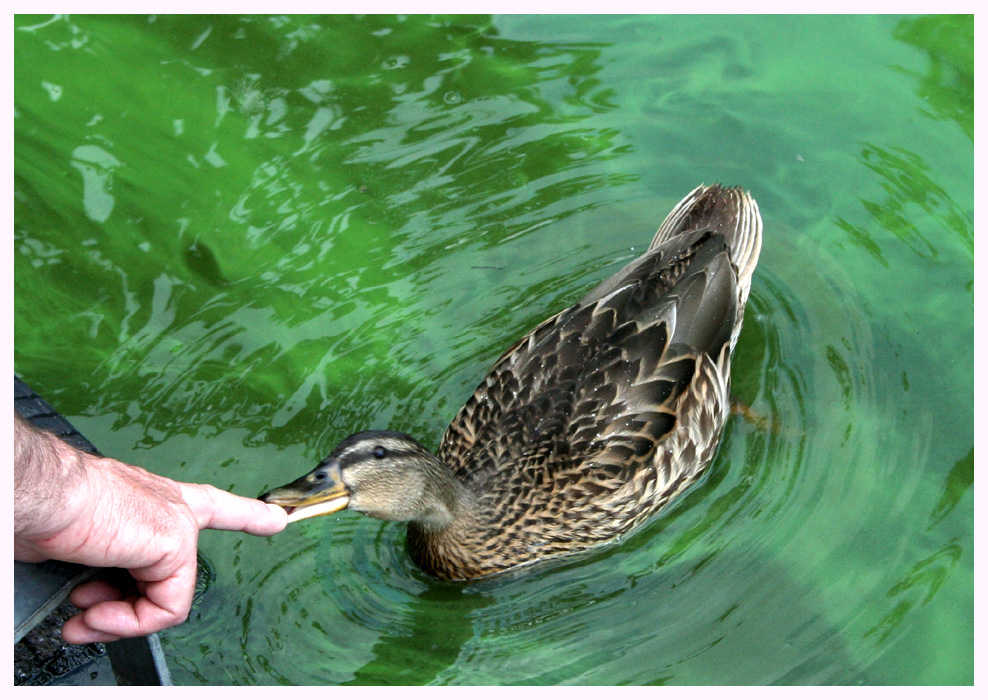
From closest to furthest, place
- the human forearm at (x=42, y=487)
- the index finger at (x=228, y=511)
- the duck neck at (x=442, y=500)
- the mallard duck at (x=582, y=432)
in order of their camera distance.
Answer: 1. the human forearm at (x=42, y=487)
2. the index finger at (x=228, y=511)
3. the duck neck at (x=442, y=500)
4. the mallard duck at (x=582, y=432)

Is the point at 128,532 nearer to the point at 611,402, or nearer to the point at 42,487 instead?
the point at 42,487

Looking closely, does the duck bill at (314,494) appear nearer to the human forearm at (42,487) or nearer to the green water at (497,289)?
the green water at (497,289)

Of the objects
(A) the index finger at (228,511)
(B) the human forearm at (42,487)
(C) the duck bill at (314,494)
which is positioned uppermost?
(B) the human forearm at (42,487)

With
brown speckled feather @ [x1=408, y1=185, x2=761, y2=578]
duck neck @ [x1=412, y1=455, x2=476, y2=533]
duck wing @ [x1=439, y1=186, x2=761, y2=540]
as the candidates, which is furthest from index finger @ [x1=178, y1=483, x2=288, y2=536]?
duck wing @ [x1=439, y1=186, x2=761, y2=540]

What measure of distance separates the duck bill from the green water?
2.32 ft

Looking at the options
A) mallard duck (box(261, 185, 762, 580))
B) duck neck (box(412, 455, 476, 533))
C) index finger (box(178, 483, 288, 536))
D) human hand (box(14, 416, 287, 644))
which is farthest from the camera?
mallard duck (box(261, 185, 762, 580))

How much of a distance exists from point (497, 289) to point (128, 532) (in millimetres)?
2646

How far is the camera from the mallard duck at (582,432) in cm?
443

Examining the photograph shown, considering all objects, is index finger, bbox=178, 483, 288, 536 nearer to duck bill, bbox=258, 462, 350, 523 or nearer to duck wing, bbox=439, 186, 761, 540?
duck bill, bbox=258, 462, 350, 523

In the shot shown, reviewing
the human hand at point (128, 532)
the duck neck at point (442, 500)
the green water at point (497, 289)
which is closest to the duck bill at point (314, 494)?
the human hand at point (128, 532)

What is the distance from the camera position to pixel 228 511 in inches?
133

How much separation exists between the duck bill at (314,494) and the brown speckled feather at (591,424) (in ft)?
2.32

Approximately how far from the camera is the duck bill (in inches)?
149

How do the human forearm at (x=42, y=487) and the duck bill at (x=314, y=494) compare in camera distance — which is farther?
the duck bill at (x=314, y=494)
